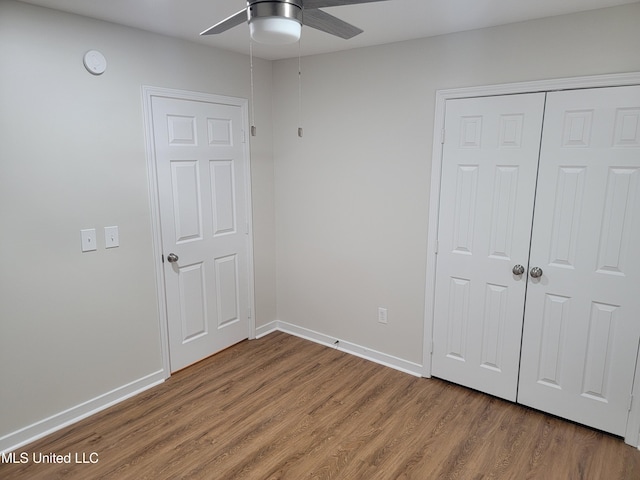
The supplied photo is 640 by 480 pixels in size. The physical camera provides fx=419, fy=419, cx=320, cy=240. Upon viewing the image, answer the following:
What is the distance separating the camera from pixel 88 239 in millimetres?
2596

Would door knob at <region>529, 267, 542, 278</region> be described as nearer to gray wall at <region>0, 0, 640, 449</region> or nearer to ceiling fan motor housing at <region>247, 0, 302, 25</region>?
gray wall at <region>0, 0, 640, 449</region>

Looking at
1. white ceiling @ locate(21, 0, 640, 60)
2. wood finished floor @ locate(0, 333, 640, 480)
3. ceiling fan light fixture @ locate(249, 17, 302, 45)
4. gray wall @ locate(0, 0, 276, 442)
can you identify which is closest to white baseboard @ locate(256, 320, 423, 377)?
wood finished floor @ locate(0, 333, 640, 480)

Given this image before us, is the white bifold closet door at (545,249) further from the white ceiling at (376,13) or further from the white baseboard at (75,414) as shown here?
the white baseboard at (75,414)

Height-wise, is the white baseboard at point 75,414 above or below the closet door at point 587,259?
below

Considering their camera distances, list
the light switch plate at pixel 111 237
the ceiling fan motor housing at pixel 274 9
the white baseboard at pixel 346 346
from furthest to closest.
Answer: the white baseboard at pixel 346 346 → the light switch plate at pixel 111 237 → the ceiling fan motor housing at pixel 274 9

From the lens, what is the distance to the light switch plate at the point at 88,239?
257 cm

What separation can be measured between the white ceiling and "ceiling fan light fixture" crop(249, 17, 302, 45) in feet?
3.16

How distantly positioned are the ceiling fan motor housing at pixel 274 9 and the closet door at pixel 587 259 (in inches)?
70.7

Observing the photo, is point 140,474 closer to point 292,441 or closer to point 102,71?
point 292,441

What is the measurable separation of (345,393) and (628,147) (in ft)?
7.54

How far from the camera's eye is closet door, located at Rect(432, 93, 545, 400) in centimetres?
259

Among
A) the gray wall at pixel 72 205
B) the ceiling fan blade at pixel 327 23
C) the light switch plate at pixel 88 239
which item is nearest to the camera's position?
the ceiling fan blade at pixel 327 23

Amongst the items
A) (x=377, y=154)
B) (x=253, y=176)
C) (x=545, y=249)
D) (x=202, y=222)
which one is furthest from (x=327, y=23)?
(x=253, y=176)

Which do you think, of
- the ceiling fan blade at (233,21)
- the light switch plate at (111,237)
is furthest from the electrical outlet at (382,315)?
the ceiling fan blade at (233,21)
